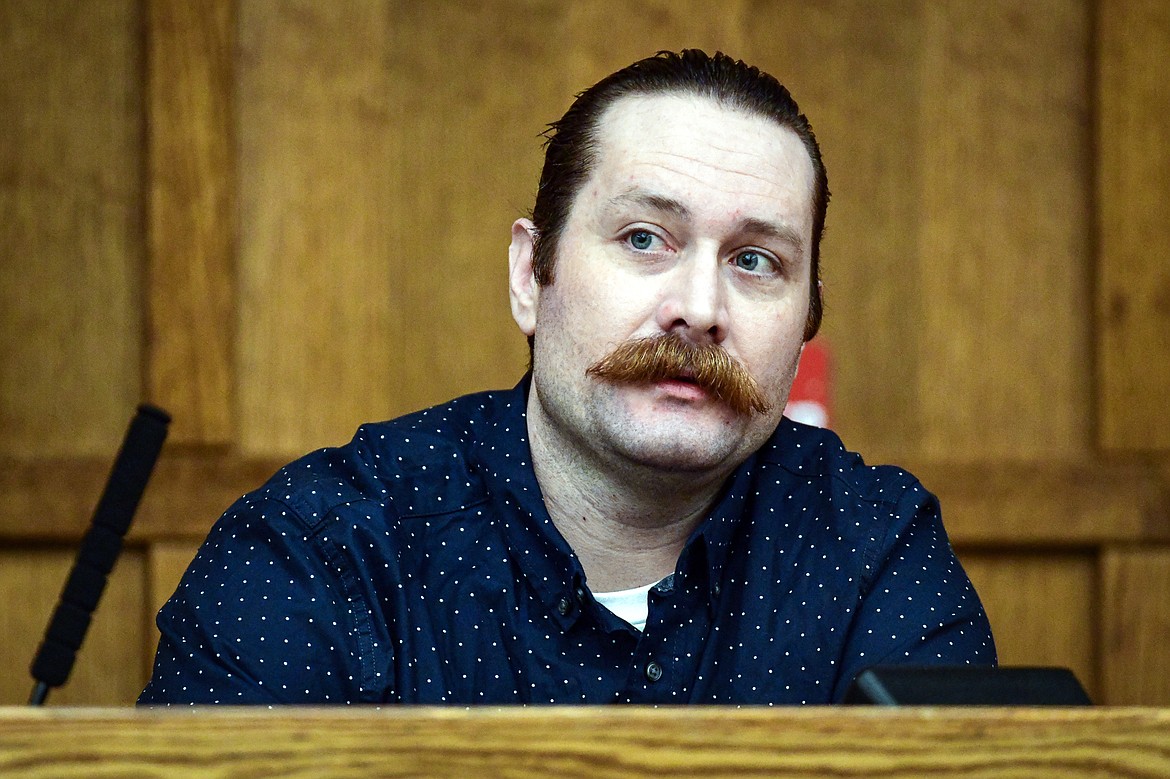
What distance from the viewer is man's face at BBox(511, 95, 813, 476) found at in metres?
1.39

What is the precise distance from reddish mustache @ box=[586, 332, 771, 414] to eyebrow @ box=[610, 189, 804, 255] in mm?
124

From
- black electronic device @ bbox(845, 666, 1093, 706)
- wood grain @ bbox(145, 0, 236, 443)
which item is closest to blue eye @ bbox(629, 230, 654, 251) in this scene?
black electronic device @ bbox(845, 666, 1093, 706)

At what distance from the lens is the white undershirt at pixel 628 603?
146cm

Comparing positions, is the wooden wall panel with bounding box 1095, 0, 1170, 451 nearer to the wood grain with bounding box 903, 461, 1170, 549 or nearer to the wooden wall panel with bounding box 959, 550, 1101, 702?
the wood grain with bounding box 903, 461, 1170, 549

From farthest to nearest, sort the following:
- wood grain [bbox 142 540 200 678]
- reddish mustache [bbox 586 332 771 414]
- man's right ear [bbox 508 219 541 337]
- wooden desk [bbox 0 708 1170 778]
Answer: wood grain [bbox 142 540 200 678] → man's right ear [bbox 508 219 541 337] → reddish mustache [bbox 586 332 771 414] → wooden desk [bbox 0 708 1170 778]

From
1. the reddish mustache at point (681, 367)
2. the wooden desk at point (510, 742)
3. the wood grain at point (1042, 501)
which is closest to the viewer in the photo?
the wooden desk at point (510, 742)

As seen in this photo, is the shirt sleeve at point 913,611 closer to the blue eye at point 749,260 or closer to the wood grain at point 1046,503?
the blue eye at point 749,260

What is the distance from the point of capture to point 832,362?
2.38 metres

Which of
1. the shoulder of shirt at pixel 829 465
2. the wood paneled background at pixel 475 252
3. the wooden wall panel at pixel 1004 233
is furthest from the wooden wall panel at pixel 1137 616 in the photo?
the shoulder of shirt at pixel 829 465

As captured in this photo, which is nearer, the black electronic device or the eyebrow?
the black electronic device

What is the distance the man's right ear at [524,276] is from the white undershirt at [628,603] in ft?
1.01

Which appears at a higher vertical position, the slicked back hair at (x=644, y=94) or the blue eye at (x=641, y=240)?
the slicked back hair at (x=644, y=94)

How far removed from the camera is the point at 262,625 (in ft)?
4.11

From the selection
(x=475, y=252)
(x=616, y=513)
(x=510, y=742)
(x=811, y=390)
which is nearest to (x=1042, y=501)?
(x=811, y=390)
